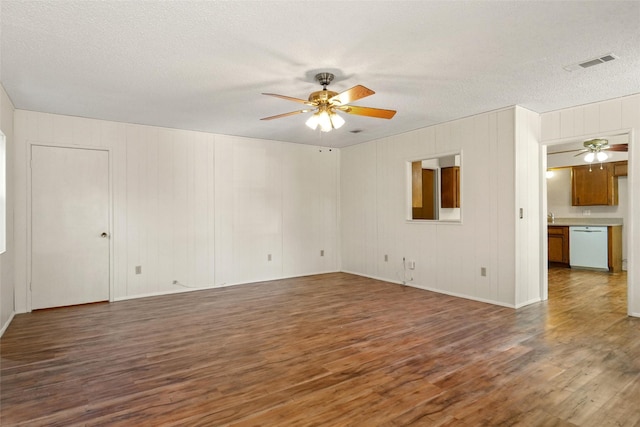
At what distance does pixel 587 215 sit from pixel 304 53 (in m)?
7.68

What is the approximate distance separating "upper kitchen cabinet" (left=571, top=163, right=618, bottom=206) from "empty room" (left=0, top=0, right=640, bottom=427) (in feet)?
0.15

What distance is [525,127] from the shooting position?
444cm

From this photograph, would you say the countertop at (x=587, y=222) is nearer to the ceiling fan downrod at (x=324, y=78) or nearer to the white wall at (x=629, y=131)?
the white wall at (x=629, y=131)

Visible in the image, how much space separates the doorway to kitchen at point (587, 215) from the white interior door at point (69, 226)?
23.8 feet

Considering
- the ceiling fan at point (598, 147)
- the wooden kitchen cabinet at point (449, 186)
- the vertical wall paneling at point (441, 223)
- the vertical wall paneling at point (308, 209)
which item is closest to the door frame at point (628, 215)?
the vertical wall paneling at point (441, 223)

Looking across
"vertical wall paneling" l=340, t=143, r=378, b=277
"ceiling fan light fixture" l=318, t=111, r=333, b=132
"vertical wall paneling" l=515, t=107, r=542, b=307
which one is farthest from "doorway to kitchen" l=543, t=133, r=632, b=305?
"ceiling fan light fixture" l=318, t=111, r=333, b=132

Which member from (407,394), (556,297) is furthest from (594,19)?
(556,297)

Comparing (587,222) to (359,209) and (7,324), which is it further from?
(7,324)

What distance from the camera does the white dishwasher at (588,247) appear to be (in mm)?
6676

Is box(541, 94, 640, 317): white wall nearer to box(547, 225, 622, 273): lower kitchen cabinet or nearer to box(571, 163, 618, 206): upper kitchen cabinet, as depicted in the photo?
box(547, 225, 622, 273): lower kitchen cabinet

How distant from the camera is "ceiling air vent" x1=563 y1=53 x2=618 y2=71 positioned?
9.54 feet

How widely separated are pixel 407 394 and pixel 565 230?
22.1 feet

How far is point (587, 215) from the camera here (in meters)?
7.53

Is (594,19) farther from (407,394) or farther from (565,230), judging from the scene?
(565,230)
